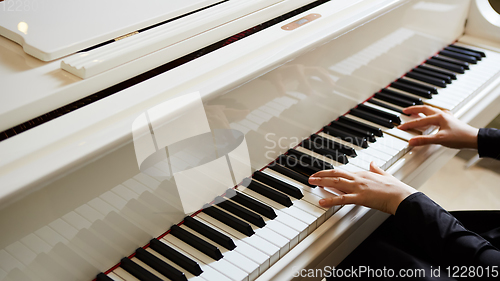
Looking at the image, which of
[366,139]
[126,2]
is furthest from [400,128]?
[126,2]

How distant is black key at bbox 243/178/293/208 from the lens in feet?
4.39

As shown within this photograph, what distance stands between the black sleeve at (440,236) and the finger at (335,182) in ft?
0.55

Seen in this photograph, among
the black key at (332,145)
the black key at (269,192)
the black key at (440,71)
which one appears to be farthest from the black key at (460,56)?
the black key at (269,192)

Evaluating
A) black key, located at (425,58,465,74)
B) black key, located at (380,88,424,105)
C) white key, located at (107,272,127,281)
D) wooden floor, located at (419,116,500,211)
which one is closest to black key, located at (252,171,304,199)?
white key, located at (107,272,127,281)

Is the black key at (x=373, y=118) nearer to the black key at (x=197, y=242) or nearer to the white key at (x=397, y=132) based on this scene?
the white key at (x=397, y=132)

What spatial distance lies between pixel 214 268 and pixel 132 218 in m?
0.26

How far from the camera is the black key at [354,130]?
1.64m

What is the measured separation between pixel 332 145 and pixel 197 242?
67 cm

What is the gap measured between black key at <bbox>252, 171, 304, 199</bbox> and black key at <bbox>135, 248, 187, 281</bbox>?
1.46 ft

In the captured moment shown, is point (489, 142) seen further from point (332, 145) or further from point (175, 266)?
point (175, 266)

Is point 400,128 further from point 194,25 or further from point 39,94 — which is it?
point 39,94

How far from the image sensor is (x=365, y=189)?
1337 mm

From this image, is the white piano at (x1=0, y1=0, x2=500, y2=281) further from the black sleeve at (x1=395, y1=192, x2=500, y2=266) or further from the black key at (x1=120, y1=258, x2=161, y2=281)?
the black sleeve at (x1=395, y1=192, x2=500, y2=266)

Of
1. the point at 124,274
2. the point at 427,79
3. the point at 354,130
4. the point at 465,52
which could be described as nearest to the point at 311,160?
the point at 354,130
